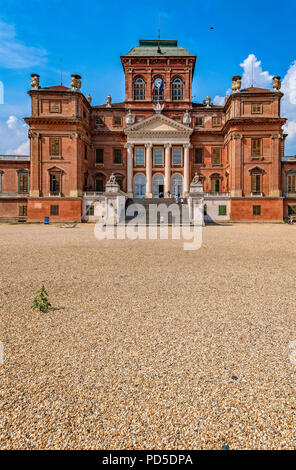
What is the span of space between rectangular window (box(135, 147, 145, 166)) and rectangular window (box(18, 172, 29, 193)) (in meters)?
15.4

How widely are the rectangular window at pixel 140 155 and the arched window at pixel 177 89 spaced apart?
9.33 m

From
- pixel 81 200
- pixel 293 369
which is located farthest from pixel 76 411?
pixel 81 200

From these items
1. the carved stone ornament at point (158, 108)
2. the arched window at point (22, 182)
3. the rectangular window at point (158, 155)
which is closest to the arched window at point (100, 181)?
the rectangular window at point (158, 155)

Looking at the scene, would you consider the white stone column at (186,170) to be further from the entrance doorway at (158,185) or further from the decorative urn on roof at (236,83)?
the decorative urn on roof at (236,83)

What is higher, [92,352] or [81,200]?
[81,200]

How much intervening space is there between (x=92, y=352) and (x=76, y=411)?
1.19 m

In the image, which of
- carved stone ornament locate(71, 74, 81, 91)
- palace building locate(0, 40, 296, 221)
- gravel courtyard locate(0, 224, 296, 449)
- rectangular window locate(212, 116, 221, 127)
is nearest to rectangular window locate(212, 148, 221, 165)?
palace building locate(0, 40, 296, 221)

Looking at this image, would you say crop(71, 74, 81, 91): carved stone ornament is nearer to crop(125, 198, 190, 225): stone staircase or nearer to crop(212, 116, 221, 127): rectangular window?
crop(125, 198, 190, 225): stone staircase

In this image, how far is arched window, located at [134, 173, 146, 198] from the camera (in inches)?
1633

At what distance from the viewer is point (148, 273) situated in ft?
29.2

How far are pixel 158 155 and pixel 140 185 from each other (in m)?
4.87

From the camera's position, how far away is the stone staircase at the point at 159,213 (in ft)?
93.8
